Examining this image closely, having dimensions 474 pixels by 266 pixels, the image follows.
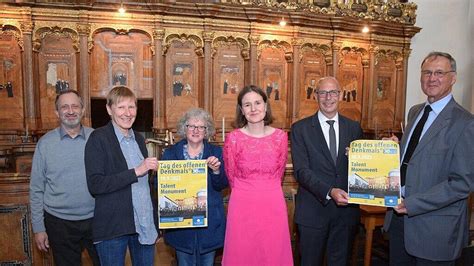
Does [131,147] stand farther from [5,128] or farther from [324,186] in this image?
[5,128]

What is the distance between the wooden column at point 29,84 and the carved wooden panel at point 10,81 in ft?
0.44

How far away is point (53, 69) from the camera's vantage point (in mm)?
7219

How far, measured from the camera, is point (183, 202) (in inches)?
98.7

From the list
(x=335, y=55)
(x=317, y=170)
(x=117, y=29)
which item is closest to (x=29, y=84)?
(x=117, y=29)

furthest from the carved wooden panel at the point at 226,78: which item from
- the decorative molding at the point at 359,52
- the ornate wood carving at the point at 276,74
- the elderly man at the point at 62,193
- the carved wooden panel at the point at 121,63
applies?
the elderly man at the point at 62,193

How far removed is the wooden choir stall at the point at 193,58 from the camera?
23.0ft

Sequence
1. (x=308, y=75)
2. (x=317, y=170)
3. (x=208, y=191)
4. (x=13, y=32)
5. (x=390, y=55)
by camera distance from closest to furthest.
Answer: (x=208, y=191)
(x=317, y=170)
(x=13, y=32)
(x=308, y=75)
(x=390, y=55)

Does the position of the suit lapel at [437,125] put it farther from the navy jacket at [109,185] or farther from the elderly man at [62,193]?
the elderly man at [62,193]

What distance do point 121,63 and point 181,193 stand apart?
5672 mm

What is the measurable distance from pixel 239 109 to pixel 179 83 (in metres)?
5.32

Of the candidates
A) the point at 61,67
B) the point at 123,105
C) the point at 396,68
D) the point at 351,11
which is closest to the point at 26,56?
the point at 61,67

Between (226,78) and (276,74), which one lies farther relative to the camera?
(276,74)

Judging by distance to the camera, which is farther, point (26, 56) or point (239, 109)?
point (26, 56)

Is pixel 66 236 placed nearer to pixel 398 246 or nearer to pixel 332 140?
pixel 332 140
